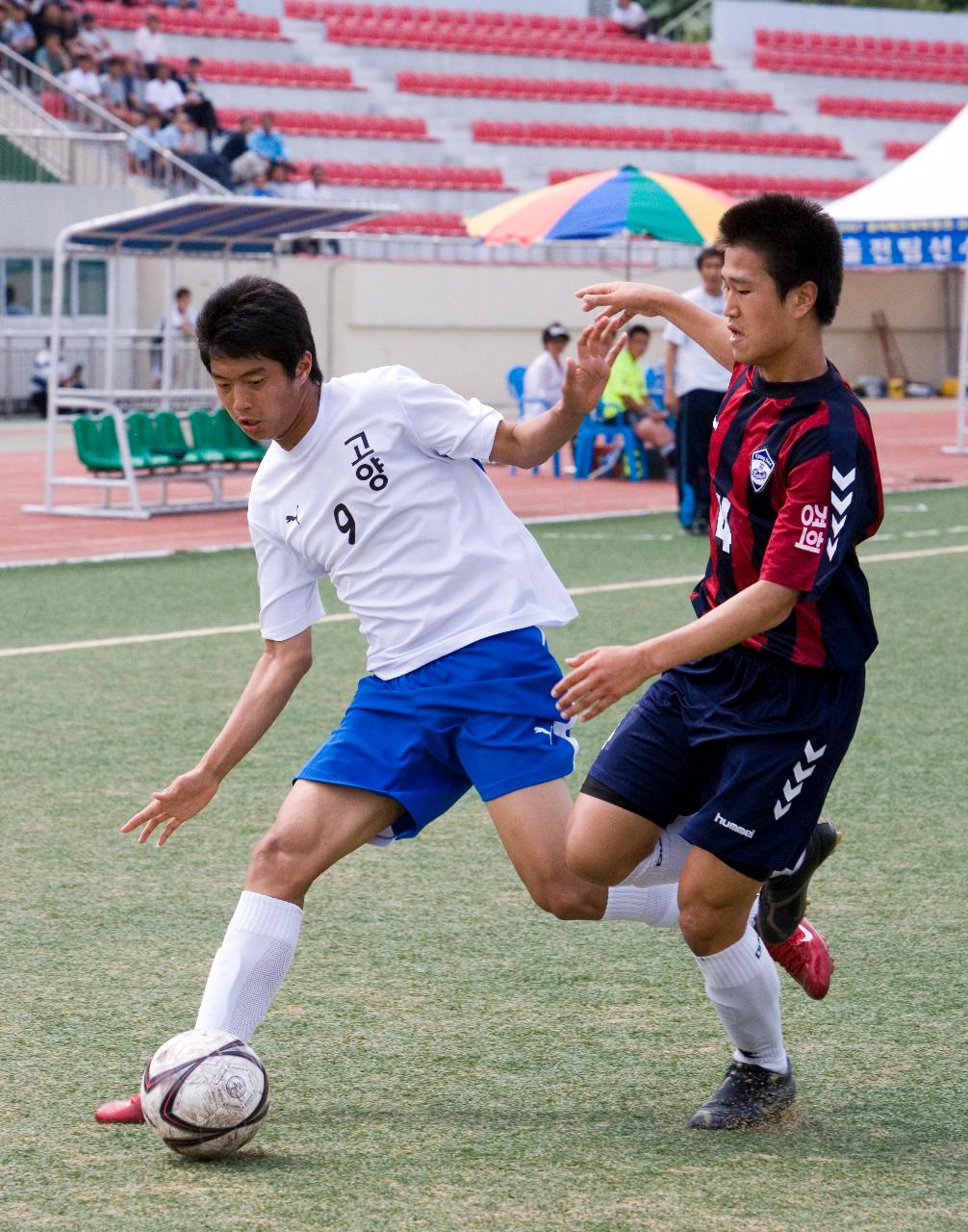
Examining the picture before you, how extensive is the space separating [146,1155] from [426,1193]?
0.60m

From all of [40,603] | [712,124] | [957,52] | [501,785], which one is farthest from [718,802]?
[957,52]

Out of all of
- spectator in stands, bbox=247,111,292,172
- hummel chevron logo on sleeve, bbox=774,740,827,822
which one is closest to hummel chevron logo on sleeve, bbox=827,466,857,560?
hummel chevron logo on sleeve, bbox=774,740,827,822

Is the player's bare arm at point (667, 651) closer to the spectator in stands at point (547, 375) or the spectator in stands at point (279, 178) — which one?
the spectator in stands at point (547, 375)

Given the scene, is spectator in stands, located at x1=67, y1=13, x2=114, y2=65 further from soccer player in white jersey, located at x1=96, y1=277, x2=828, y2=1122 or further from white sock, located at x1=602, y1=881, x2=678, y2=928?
white sock, located at x1=602, y1=881, x2=678, y2=928

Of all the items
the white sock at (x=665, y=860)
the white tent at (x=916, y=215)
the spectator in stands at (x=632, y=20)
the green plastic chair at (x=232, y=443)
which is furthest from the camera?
the spectator in stands at (x=632, y=20)

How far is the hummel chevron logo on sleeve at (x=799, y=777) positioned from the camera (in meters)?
3.57

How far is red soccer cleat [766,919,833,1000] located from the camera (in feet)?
13.5

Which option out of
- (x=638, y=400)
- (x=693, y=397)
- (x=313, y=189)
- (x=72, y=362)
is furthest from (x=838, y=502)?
(x=313, y=189)

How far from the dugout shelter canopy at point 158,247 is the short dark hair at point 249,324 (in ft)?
37.0

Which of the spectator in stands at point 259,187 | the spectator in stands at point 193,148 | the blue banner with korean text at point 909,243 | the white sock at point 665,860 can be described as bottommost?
the white sock at point 665,860

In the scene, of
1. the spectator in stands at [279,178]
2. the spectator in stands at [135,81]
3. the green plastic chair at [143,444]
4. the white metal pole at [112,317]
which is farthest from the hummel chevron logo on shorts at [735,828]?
the spectator in stands at [135,81]

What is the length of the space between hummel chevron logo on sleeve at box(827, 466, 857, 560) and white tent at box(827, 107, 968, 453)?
16.9 meters

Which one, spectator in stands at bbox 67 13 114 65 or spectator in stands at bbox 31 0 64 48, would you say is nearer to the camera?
spectator in stands at bbox 31 0 64 48

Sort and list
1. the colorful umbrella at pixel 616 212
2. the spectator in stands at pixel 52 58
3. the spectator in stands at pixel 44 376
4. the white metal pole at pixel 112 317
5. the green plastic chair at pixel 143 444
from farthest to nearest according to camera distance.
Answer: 1. the spectator in stands at pixel 52 58
2. the spectator in stands at pixel 44 376
3. the colorful umbrella at pixel 616 212
4. the green plastic chair at pixel 143 444
5. the white metal pole at pixel 112 317
